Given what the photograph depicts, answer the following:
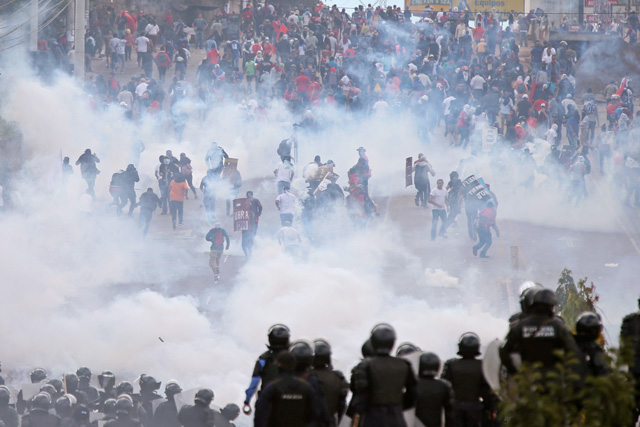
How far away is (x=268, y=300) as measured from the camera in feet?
55.8

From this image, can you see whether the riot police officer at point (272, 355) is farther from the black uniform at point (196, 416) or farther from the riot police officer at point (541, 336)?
the black uniform at point (196, 416)

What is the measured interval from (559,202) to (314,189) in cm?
547

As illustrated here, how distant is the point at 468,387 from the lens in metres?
6.89

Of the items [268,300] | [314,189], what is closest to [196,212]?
[314,189]

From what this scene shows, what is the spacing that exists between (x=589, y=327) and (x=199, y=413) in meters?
3.95

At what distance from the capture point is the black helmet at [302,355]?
6.32m

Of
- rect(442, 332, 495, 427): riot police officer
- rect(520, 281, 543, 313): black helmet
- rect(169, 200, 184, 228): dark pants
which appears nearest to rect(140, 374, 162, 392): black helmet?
rect(442, 332, 495, 427): riot police officer

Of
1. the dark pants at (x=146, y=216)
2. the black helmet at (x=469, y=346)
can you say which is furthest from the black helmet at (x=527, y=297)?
the dark pants at (x=146, y=216)

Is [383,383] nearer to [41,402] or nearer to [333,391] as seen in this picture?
[333,391]

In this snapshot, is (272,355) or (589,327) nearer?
(589,327)

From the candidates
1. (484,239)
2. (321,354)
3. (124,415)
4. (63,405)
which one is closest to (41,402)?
(63,405)

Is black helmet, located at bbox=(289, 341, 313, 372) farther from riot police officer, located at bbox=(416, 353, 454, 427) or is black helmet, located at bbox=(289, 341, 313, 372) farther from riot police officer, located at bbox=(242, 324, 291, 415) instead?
riot police officer, located at bbox=(416, 353, 454, 427)

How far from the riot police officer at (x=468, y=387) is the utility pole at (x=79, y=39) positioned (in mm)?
24146

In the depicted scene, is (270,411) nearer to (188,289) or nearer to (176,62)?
(188,289)
